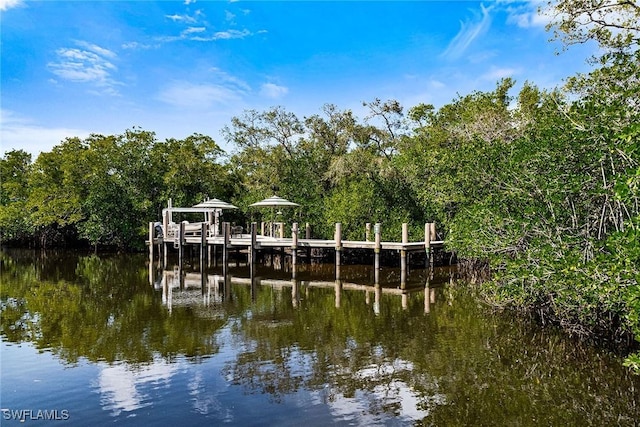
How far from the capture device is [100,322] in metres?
10.8

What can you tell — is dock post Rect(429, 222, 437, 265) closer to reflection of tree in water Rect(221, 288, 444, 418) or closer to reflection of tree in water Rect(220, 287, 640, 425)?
reflection of tree in water Rect(221, 288, 444, 418)

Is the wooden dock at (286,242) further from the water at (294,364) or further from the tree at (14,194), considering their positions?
the tree at (14,194)

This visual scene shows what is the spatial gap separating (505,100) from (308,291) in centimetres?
1644

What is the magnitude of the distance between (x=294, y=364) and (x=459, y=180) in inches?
353

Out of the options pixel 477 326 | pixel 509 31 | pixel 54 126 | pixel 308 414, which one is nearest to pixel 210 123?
pixel 54 126

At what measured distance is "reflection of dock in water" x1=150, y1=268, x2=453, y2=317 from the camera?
13180 millimetres

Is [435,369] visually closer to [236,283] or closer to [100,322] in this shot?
[100,322]

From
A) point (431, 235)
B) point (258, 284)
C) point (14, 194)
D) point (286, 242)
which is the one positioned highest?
point (14, 194)

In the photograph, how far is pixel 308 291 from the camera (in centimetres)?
1505

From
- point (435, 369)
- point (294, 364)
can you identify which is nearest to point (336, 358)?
point (294, 364)

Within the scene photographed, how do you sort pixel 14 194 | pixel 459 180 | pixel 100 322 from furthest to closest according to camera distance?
1. pixel 14 194
2. pixel 459 180
3. pixel 100 322

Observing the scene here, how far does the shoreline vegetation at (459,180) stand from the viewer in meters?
7.76

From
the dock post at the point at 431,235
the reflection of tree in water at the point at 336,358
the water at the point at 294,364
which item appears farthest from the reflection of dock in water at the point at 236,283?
the reflection of tree in water at the point at 336,358

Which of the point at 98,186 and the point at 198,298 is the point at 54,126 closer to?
the point at 98,186
